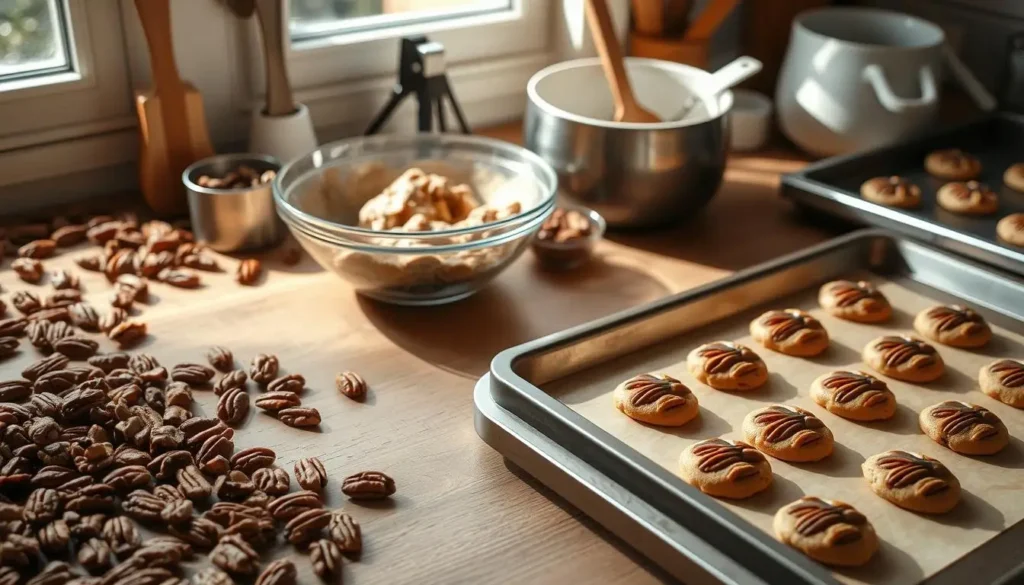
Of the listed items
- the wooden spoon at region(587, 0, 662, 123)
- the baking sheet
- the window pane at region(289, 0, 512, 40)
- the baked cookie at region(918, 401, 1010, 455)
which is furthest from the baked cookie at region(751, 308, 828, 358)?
the window pane at region(289, 0, 512, 40)

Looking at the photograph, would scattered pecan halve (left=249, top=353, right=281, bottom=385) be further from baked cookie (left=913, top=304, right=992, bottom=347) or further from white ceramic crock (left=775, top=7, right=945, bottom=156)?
white ceramic crock (left=775, top=7, right=945, bottom=156)

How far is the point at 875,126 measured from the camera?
4.65 ft

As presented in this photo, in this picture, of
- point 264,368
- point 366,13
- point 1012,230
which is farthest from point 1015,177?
point 264,368

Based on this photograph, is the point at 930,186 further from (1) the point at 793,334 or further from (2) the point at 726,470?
(2) the point at 726,470

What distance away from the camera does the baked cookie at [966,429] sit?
889mm

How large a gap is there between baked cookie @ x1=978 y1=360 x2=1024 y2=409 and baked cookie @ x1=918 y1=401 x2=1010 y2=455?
0.15 ft

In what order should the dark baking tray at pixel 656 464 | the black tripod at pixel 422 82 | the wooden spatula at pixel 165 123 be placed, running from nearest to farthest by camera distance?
the dark baking tray at pixel 656 464 → the wooden spatula at pixel 165 123 → the black tripod at pixel 422 82

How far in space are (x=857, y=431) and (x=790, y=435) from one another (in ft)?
0.30

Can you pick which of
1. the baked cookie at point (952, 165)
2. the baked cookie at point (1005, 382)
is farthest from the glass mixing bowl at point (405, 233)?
the baked cookie at point (952, 165)

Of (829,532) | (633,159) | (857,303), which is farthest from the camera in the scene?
(633,159)

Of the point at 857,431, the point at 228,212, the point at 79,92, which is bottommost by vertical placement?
the point at 857,431

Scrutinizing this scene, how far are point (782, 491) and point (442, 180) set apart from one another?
1.70 ft

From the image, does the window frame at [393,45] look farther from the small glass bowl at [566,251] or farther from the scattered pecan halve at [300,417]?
the scattered pecan halve at [300,417]

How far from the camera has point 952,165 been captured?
1.38 m
